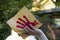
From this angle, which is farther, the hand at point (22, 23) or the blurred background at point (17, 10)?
the blurred background at point (17, 10)

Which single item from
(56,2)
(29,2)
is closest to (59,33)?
(56,2)

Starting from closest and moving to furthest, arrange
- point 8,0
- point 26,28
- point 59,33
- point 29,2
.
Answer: point 26,28
point 59,33
point 8,0
point 29,2

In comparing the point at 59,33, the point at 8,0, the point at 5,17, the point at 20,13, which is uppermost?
the point at 8,0

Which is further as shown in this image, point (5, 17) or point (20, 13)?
point (5, 17)

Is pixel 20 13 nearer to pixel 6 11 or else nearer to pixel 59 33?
pixel 59 33

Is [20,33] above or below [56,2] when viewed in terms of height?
below

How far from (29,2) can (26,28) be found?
2.91 metres

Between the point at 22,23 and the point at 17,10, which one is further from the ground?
the point at 17,10

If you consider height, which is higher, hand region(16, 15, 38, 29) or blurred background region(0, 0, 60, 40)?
blurred background region(0, 0, 60, 40)

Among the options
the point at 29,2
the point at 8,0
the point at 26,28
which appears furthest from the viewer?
the point at 29,2

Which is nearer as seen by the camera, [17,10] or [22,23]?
[22,23]

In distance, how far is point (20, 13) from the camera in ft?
4.73

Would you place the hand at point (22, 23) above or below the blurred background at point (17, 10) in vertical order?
below

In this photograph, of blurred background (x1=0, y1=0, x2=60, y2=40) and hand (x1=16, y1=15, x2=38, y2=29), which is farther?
blurred background (x1=0, y1=0, x2=60, y2=40)
